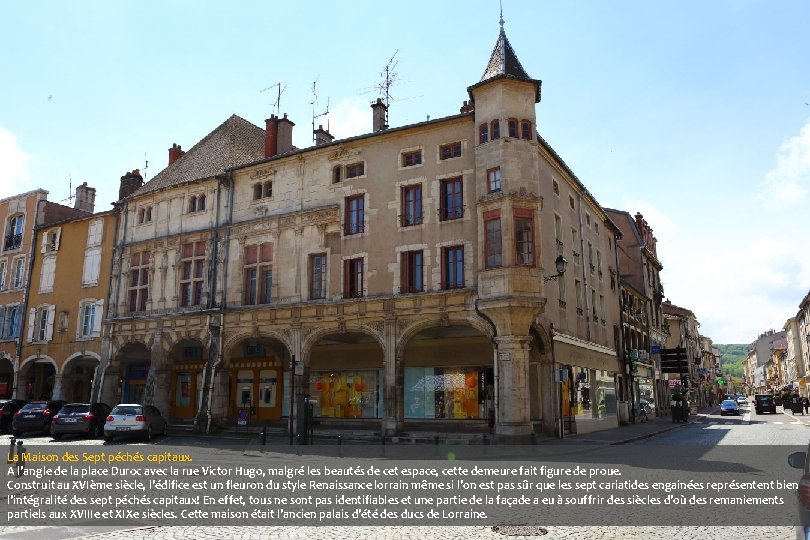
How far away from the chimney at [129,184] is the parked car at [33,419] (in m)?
14.6

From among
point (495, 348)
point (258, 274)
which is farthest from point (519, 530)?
point (258, 274)

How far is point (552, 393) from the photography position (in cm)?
Answer: 2509

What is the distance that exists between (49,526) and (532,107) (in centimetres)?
2204

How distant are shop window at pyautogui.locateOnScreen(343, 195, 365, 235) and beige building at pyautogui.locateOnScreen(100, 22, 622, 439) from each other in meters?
0.10

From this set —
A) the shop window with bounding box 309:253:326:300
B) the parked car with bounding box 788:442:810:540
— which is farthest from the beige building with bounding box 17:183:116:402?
the parked car with bounding box 788:442:810:540

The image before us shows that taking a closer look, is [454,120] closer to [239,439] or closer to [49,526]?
[239,439]

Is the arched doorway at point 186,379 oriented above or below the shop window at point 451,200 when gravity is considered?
below

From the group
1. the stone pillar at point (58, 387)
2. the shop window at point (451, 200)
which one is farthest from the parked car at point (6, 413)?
the shop window at point (451, 200)

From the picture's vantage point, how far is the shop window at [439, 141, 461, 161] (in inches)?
1014

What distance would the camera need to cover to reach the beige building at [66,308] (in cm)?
3488

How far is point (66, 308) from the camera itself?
3594 centimetres

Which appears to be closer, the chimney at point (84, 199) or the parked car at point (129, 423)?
the parked car at point (129, 423)

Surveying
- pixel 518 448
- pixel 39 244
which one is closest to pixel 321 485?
pixel 518 448

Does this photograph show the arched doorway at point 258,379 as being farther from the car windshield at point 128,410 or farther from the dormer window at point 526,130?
the dormer window at point 526,130
